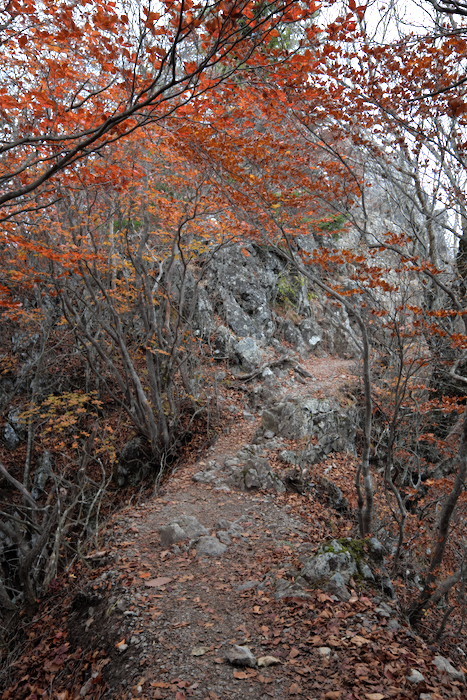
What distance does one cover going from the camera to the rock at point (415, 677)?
257 centimetres

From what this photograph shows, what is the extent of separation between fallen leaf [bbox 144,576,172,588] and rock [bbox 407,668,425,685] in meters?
2.34

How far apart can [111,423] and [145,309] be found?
3180mm

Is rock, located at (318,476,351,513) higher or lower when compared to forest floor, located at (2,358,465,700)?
lower

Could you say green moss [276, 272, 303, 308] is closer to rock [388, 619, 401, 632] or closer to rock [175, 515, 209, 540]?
rock [175, 515, 209, 540]

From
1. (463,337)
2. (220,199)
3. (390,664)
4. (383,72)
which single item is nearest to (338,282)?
(220,199)

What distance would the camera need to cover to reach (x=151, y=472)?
827 cm

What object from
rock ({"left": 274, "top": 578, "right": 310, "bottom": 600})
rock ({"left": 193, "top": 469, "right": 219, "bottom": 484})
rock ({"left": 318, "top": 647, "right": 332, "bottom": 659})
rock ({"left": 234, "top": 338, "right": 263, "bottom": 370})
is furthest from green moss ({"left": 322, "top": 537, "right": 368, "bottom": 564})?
rock ({"left": 234, "top": 338, "right": 263, "bottom": 370})

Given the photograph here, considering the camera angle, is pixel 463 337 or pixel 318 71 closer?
pixel 463 337

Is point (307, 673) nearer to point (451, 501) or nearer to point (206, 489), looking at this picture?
point (451, 501)

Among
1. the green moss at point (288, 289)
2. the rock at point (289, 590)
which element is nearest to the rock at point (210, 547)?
the rock at point (289, 590)

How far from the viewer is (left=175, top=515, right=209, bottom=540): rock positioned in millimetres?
5055

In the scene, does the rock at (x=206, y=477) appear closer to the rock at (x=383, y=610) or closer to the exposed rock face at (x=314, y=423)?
the exposed rock face at (x=314, y=423)

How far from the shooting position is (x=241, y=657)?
292 centimetres

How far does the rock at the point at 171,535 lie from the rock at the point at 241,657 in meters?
1.95
